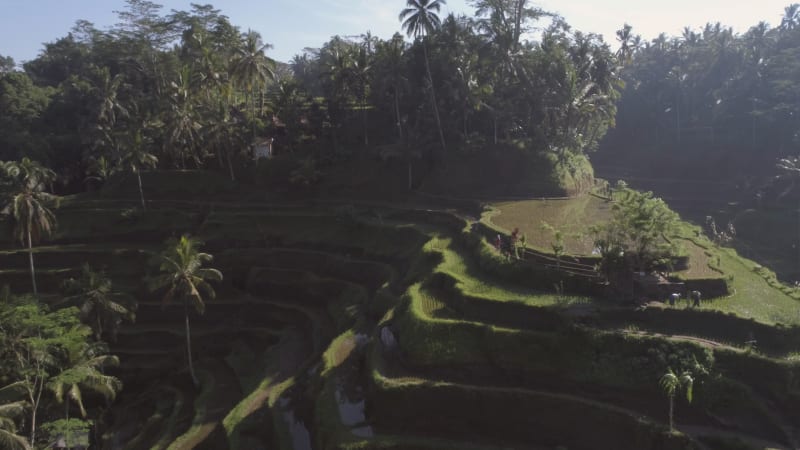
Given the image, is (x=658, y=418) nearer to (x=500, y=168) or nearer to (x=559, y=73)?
(x=500, y=168)

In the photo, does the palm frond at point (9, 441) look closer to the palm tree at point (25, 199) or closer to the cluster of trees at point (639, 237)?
the palm tree at point (25, 199)

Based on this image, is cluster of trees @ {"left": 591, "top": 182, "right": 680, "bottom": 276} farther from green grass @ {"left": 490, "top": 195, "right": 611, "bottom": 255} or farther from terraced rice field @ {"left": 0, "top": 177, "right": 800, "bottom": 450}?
green grass @ {"left": 490, "top": 195, "right": 611, "bottom": 255}

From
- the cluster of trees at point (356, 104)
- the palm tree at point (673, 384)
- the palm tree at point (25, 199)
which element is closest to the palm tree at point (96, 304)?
the palm tree at point (25, 199)

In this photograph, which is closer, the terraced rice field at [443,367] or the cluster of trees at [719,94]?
the terraced rice field at [443,367]

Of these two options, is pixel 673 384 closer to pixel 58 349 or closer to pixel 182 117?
pixel 58 349

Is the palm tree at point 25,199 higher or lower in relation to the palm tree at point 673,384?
higher

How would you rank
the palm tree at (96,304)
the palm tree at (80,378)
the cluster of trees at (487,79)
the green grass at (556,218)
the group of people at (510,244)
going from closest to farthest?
the palm tree at (80,378) → the group of people at (510,244) → the green grass at (556,218) → the palm tree at (96,304) → the cluster of trees at (487,79)
